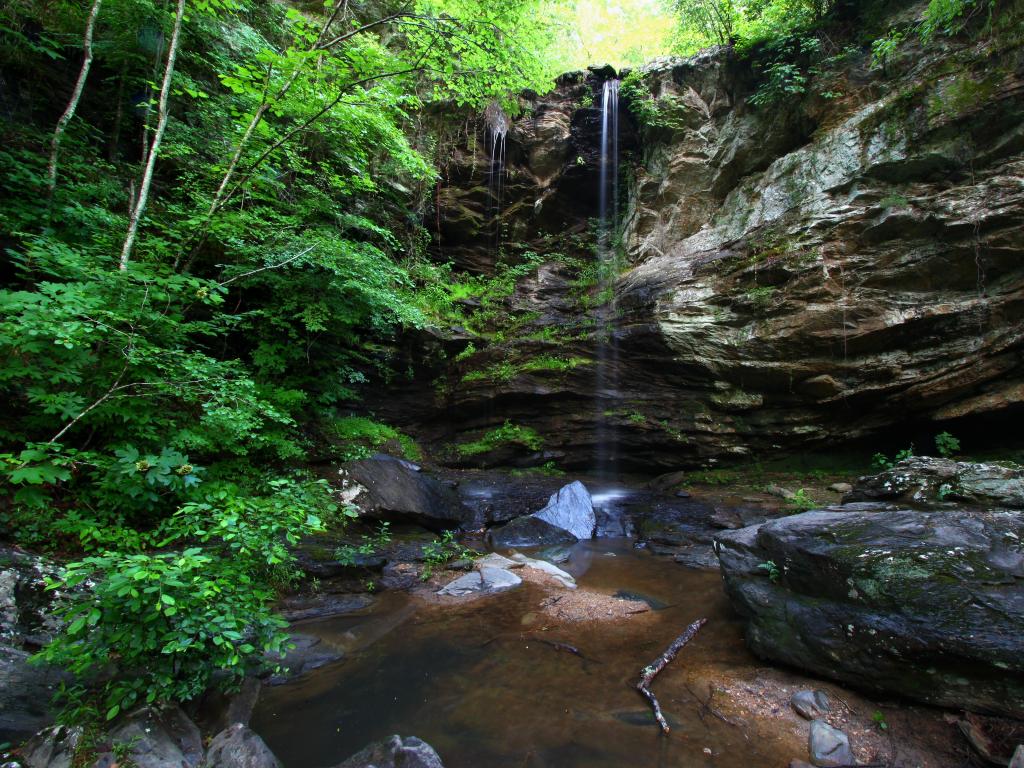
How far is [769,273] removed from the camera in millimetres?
8977

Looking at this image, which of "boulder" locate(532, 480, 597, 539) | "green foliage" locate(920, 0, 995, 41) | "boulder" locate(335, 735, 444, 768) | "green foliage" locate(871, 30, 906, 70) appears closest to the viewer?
"boulder" locate(335, 735, 444, 768)

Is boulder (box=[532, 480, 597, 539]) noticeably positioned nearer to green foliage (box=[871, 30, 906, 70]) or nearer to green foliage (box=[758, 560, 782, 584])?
green foliage (box=[758, 560, 782, 584])

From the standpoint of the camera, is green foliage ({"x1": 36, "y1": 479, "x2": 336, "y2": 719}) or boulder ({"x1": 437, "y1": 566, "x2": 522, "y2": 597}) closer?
green foliage ({"x1": 36, "y1": 479, "x2": 336, "y2": 719})

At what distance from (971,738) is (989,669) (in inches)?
18.4

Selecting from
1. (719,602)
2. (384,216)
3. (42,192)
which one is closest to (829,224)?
(719,602)

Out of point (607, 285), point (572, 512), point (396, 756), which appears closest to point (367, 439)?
point (572, 512)

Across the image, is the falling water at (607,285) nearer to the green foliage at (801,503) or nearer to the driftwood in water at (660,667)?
the green foliage at (801,503)

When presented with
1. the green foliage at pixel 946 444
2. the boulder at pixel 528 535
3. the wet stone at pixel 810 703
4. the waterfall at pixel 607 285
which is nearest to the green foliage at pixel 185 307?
the boulder at pixel 528 535

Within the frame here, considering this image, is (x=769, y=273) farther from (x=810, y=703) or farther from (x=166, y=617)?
(x=166, y=617)

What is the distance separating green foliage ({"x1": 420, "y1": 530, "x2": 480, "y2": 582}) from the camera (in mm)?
6131

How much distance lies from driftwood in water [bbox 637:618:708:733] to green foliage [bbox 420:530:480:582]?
321 centimetres

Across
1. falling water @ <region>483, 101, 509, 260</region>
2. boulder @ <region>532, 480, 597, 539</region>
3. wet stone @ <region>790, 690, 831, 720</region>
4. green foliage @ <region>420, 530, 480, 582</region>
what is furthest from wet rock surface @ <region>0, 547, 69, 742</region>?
falling water @ <region>483, 101, 509, 260</region>

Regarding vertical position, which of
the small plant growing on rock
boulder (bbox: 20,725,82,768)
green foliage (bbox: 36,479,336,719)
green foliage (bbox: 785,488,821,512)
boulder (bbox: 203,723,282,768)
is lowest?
the small plant growing on rock

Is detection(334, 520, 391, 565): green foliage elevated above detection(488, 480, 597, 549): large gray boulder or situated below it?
above
